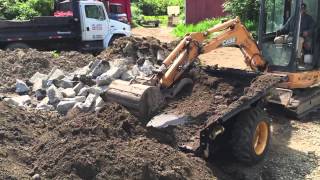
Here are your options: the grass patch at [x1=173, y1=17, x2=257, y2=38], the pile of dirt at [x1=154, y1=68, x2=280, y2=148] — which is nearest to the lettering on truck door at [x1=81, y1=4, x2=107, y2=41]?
the grass patch at [x1=173, y1=17, x2=257, y2=38]

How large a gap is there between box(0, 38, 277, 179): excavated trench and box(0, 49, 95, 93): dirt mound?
320 centimetres

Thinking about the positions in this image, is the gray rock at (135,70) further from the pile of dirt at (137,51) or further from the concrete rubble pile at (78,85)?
the pile of dirt at (137,51)

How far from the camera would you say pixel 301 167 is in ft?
22.7

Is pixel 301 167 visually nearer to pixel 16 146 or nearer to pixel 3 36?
pixel 16 146

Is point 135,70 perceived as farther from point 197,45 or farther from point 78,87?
point 197,45

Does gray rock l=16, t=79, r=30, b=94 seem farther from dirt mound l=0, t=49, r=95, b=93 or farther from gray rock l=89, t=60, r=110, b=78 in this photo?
gray rock l=89, t=60, r=110, b=78

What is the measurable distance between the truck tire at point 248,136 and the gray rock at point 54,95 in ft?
13.1

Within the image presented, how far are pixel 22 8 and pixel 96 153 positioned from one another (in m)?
14.1

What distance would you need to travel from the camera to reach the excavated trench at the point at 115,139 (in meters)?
5.34

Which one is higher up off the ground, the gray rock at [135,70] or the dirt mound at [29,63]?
the gray rock at [135,70]

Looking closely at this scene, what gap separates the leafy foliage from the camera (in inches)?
707

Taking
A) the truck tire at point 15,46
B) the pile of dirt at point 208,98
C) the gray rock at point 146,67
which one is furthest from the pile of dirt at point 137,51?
the truck tire at point 15,46

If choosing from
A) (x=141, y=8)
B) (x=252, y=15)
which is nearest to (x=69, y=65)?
(x=252, y=15)

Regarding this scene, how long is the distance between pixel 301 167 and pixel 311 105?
2.77 m
